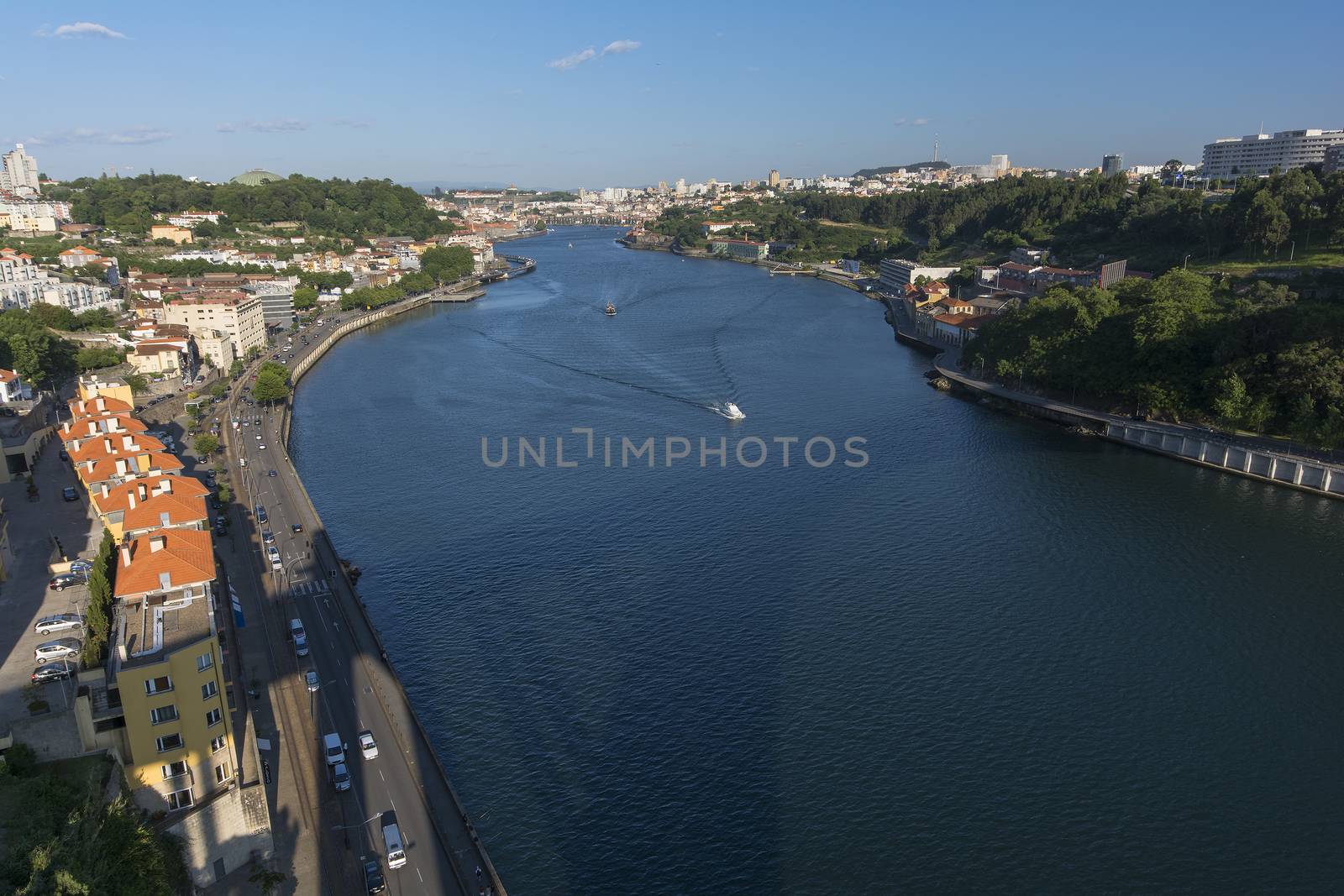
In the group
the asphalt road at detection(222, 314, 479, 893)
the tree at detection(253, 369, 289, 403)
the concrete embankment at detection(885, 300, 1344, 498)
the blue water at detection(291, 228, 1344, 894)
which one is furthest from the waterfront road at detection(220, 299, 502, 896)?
the concrete embankment at detection(885, 300, 1344, 498)

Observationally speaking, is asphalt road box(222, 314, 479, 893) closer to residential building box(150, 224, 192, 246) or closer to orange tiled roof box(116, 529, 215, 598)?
orange tiled roof box(116, 529, 215, 598)

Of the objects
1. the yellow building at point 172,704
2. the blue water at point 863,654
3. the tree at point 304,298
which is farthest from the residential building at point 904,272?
the yellow building at point 172,704

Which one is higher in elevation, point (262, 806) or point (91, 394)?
point (91, 394)

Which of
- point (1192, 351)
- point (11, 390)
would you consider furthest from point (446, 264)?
point (1192, 351)

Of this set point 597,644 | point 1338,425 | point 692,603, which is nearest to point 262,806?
point 597,644

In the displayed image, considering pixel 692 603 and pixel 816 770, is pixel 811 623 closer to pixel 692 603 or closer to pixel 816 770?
pixel 692 603

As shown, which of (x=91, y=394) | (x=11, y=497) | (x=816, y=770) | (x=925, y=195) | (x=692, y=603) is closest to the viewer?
(x=816, y=770)
